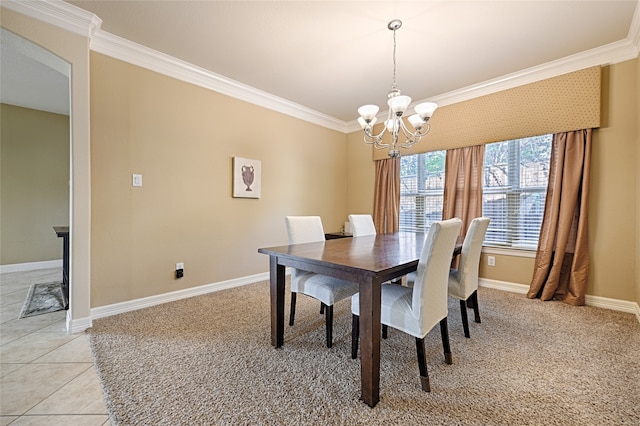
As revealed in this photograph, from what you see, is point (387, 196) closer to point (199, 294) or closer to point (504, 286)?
point (504, 286)

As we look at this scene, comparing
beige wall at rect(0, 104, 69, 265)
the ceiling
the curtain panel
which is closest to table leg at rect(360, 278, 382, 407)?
the ceiling

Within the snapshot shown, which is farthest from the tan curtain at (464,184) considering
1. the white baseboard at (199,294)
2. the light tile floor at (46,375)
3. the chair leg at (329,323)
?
the light tile floor at (46,375)

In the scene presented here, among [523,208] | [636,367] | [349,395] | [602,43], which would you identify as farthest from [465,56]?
[349,395]

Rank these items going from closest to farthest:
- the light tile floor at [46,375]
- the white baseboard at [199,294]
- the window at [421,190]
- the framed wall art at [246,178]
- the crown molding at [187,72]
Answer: the light tile floor at [46,375]
the white baseboard at [199,294]
the crown molding at [187,72]
the framed wall art at [246,178]
the window at [421,190]

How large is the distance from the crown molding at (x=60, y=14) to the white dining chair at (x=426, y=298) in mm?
2988

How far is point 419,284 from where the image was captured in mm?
1445

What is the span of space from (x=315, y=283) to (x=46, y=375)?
1.73 m

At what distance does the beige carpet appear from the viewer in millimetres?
1310

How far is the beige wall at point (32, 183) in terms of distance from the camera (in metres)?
4.09

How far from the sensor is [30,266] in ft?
14.0

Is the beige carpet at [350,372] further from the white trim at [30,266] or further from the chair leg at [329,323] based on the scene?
the white trim at [30,266]

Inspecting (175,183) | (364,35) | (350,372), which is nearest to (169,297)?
(175,183)

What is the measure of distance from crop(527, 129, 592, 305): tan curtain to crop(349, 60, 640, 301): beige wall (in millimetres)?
107

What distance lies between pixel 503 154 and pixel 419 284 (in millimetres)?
2804
